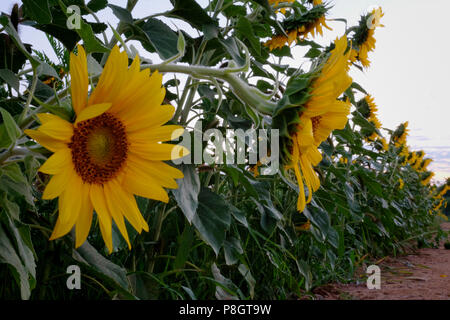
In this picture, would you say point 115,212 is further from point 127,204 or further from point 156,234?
point 156,234

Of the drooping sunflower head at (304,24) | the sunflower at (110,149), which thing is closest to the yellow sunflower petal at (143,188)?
the sunflower at (110,149)

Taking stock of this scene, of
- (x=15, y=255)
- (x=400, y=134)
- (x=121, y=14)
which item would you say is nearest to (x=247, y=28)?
(x=121, y=14)

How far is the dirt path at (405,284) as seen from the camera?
1.71 meters

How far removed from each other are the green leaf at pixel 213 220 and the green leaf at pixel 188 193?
0.10 metres

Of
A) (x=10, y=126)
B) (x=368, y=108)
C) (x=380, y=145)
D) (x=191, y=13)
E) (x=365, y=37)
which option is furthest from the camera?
(x=380, y=145)

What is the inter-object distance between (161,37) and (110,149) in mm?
304

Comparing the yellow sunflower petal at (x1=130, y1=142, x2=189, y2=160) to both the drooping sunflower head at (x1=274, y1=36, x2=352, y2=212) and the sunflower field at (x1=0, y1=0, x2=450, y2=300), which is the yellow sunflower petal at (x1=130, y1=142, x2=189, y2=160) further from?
the drooping sunflower head at (x1=274, y1=36, x2=352, y2=212)

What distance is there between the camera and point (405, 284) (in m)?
2.00

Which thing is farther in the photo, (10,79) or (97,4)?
(97,4)

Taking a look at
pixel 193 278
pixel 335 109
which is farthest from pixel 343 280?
pixel 335 109

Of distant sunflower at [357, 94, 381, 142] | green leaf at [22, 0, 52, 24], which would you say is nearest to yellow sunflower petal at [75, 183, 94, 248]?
green leaf at [22, 0, 52, 24]

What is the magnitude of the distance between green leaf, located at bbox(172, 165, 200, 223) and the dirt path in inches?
43.7
